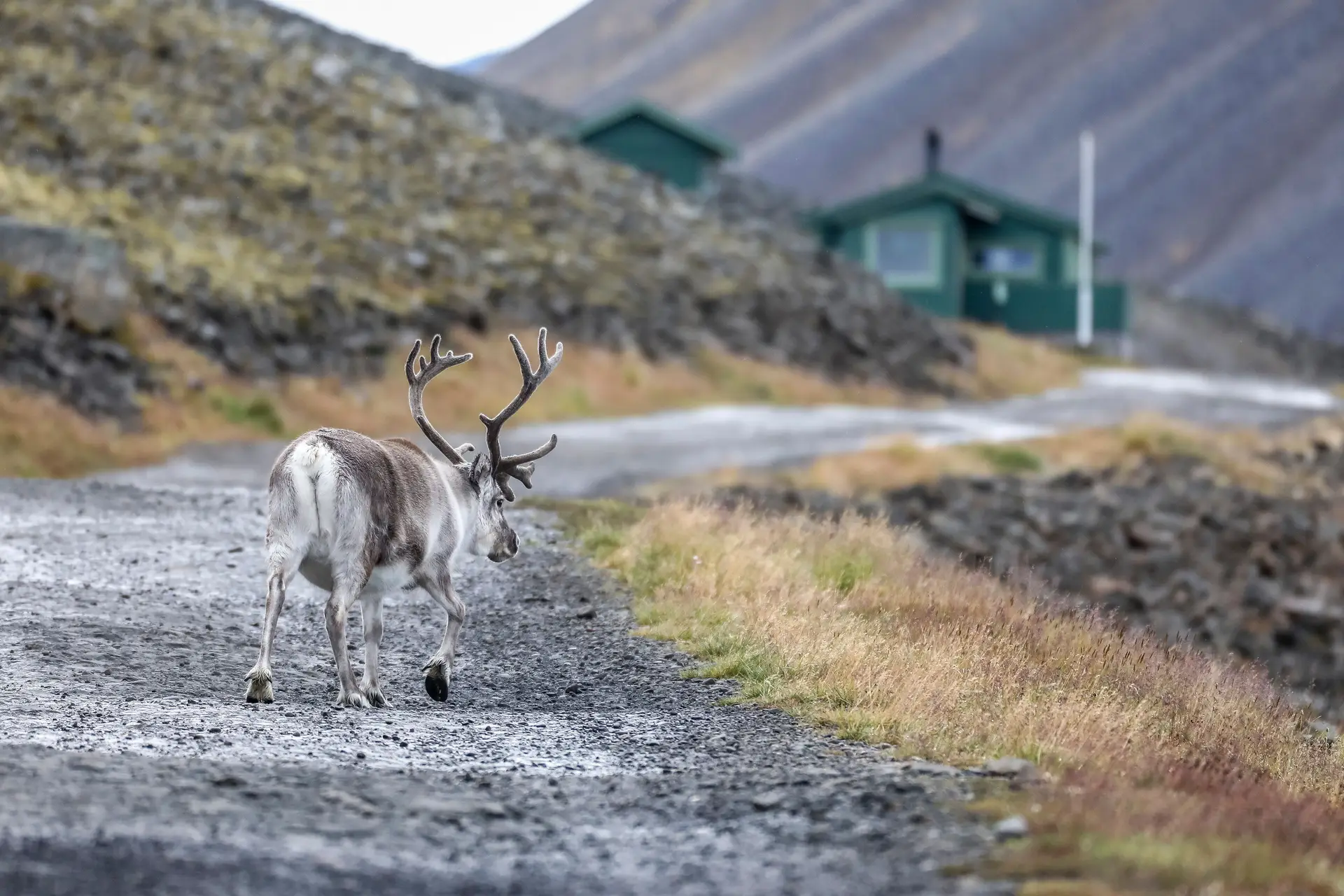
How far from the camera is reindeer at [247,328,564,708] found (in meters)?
9.40

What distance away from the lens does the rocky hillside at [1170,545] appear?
71.4 feet

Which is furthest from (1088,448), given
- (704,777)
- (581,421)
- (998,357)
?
(704,777)

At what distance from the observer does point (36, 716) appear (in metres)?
8.93

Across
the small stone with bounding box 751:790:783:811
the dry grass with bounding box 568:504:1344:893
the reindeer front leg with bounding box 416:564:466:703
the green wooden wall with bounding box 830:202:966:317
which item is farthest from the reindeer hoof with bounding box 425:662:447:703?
the green wooden wall with bounding box 830:202:966:317

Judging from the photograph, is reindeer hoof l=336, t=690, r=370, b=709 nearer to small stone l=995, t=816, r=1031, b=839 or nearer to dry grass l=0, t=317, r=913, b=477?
small stone l=995, t=816, r=1031, b=839

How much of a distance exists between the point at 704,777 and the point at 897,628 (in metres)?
4.14

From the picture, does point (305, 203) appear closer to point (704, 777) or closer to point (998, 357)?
point (998, 357)

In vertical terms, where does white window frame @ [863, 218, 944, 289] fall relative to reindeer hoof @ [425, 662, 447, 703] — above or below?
above

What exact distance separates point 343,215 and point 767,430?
1269 cm

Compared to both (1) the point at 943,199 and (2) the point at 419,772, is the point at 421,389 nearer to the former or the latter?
(2) the point at 419,772

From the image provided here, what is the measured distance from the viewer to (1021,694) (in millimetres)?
9711

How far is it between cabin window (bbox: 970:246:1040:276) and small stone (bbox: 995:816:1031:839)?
5159cm

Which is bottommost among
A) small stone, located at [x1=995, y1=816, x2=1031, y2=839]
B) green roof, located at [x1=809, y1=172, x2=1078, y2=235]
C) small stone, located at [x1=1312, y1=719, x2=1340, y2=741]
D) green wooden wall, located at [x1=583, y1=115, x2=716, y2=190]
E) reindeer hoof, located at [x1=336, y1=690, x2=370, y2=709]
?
small stone, located at [x1=1312, y1=719, x2=1340, y2=741]

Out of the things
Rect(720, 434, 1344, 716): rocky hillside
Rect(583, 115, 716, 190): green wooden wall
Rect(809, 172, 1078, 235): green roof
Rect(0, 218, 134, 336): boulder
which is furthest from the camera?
Rect(809, 172, 1078, 235): green roof
